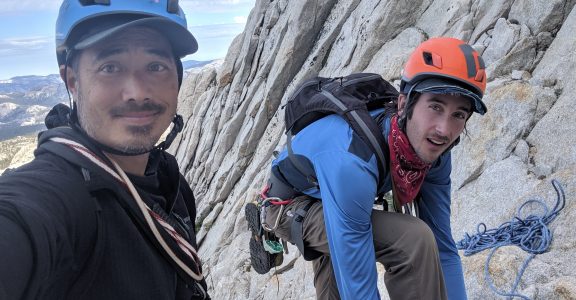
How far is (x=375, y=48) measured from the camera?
17.4m

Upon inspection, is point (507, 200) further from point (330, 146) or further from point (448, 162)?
point (330, 146)

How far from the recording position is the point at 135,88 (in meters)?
2.89

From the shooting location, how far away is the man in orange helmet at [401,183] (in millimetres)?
4188

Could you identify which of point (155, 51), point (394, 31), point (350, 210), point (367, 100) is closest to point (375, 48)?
point (394, 31)

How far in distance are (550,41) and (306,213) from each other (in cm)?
976

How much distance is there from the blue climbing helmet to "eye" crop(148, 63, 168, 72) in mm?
274

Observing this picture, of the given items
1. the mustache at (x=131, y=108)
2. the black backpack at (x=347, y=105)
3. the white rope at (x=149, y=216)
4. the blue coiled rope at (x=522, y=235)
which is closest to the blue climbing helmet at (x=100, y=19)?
the mustache at (x=131, y=108)

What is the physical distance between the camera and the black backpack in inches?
176

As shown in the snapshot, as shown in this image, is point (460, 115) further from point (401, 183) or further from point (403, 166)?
point (401, 183)

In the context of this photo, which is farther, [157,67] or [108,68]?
[157,67]

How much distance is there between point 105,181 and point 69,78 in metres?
1.12

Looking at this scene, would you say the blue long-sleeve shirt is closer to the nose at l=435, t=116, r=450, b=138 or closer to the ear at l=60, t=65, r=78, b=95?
the nose at l=435, t=116, r=450, b=138

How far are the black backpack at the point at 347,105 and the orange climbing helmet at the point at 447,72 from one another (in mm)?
440

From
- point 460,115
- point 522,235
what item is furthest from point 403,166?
point 522,235
